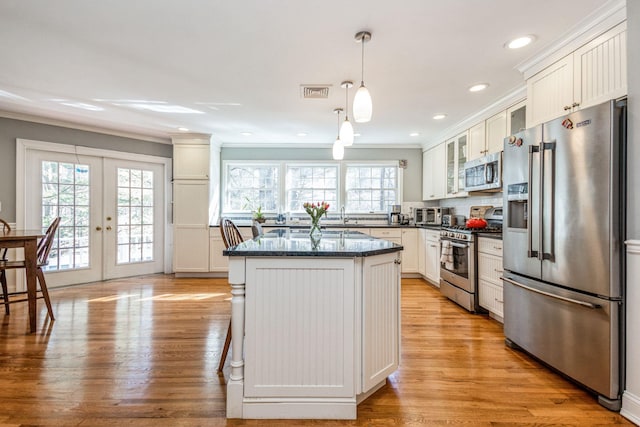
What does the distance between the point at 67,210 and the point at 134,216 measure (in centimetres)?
88

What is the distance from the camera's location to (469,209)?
4.86 metres

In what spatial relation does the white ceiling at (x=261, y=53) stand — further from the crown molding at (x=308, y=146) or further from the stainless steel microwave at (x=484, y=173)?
the crown molding at (x=308, y=146)

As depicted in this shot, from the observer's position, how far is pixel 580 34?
Result: 2205 mm

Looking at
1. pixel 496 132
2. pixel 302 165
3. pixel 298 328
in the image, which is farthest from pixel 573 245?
pixel 302 165

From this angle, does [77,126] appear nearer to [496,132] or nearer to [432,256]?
[432,256]

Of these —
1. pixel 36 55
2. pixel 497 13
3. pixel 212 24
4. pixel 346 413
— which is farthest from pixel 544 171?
pixel 36 55

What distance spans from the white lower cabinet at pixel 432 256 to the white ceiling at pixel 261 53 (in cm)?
170

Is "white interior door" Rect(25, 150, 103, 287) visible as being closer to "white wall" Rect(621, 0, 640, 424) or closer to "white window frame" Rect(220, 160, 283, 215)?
"white window frame" Rect(220, 160, 283, 215)

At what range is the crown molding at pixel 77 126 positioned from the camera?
4270 mm

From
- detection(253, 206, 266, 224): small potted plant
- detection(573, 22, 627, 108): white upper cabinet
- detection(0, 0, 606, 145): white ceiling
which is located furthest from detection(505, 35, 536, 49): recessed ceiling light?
detection(253, 206, 266, 224): small potted plant

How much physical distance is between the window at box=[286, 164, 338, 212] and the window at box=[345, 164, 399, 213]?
275 mm

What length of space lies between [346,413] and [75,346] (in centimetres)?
224

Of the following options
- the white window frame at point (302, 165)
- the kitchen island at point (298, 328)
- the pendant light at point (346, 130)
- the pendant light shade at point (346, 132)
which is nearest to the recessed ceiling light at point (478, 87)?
the pendant light at point (346, 130)

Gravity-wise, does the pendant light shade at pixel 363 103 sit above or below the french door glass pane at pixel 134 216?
above
